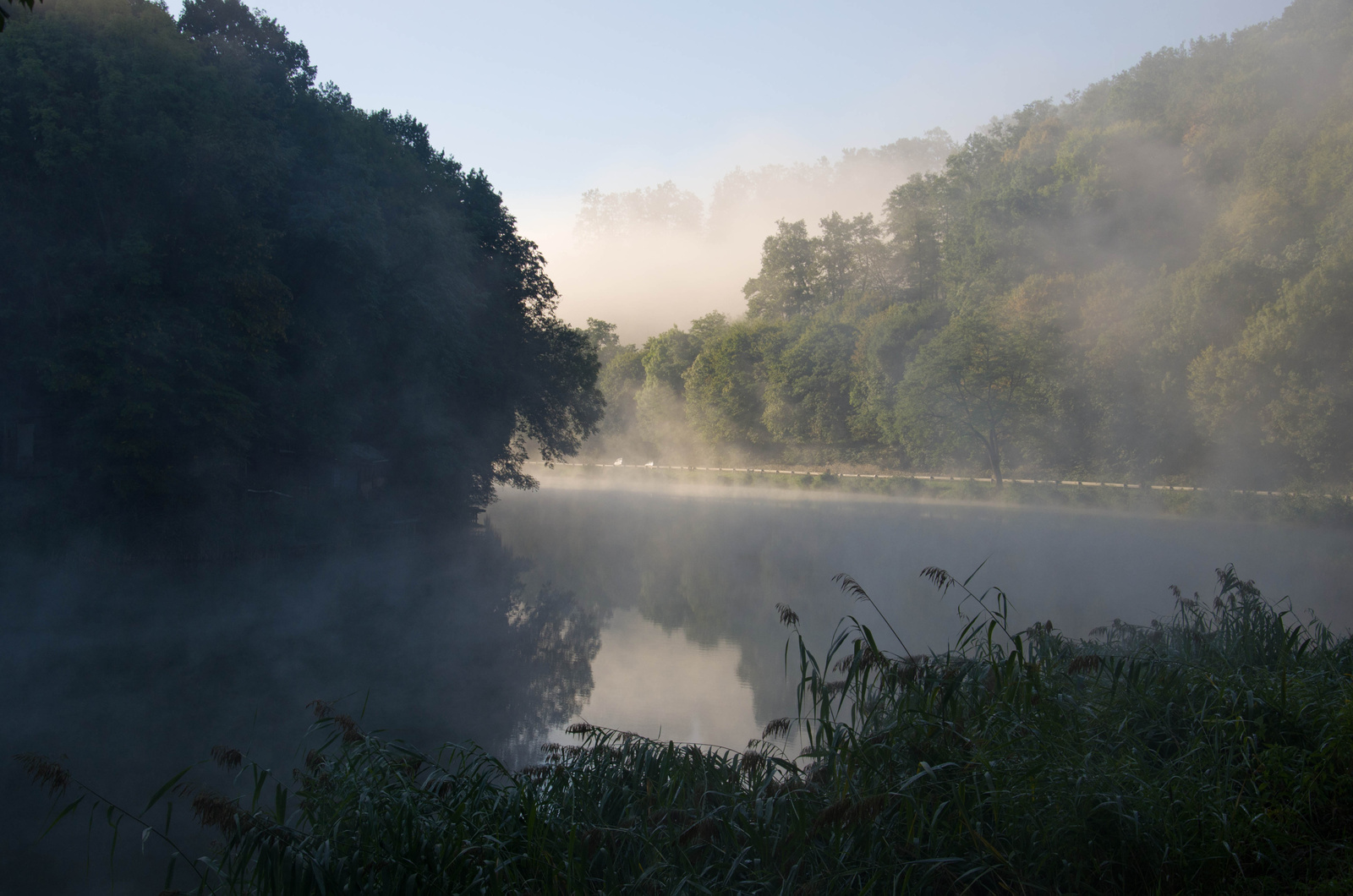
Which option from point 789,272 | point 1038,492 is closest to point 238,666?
point 1038,492

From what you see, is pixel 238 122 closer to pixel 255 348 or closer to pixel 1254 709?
pixel 255 348

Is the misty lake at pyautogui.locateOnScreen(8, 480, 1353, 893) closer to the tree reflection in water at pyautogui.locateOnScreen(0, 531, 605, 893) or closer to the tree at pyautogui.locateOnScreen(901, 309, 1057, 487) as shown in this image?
the tree reflection in water at pyautogui.locateOnScreen(0, 531, 605, 893)

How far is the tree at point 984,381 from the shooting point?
30.0m

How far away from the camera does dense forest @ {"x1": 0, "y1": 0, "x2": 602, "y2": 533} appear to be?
1211 cm

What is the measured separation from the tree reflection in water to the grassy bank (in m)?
18.1

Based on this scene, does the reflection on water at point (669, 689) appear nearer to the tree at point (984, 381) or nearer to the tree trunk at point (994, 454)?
the tree at point (984, 381)

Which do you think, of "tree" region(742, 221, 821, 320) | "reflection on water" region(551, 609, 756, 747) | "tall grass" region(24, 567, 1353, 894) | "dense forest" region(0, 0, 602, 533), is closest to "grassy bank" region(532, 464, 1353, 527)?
"tree" region(742, 221, 821, 320)

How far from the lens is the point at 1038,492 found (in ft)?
95.9

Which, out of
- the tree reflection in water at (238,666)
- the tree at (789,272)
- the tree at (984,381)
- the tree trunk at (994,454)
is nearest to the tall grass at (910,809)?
the tree reflection in water at (238,666)

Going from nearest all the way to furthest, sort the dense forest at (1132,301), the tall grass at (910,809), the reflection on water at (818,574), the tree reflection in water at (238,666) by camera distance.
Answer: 1. the tall grass at (910,809)
2. the tree reflection in water at (238,666)
3. the reflection on water at (818,574)
4. the dense forest at (1132,301)

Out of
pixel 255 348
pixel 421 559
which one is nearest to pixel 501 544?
pixel 421 559

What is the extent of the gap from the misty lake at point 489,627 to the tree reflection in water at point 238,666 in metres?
0.03

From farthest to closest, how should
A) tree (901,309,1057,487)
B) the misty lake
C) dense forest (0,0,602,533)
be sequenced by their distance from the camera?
1. tree (901,309,1057,487)
2. dense forest (0,0,602,533)
3. the misty lake

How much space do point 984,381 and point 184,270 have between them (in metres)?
26.7
